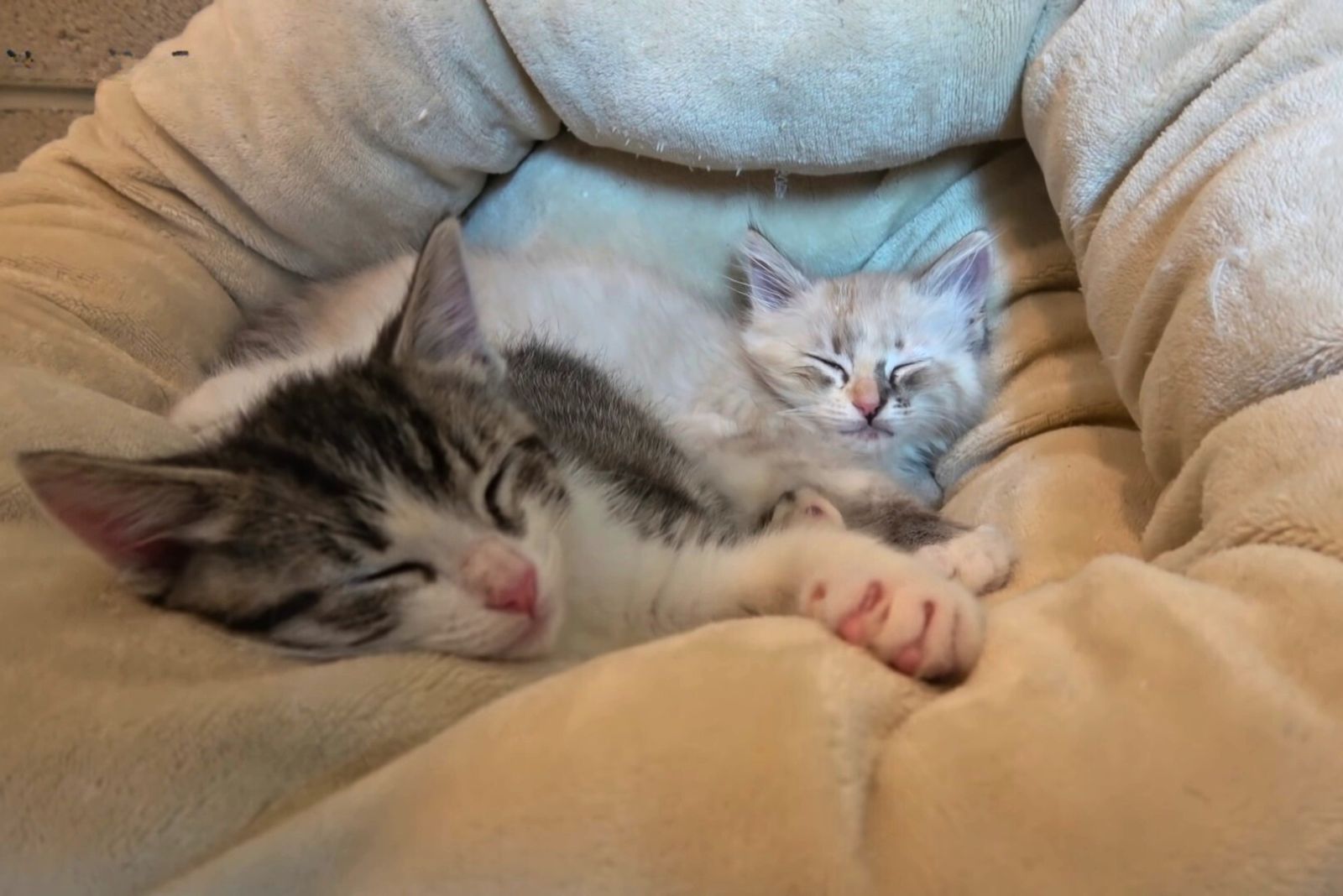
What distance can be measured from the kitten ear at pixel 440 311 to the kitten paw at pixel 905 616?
45cm

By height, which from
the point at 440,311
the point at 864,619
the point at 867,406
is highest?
the point at 440,311

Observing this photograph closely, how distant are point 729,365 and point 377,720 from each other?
101 cm

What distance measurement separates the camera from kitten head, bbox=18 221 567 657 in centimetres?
70

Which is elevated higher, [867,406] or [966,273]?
[966,273]

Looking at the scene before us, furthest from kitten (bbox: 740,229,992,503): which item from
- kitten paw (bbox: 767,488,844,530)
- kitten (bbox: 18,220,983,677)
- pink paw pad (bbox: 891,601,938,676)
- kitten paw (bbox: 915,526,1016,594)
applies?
pink paw pad (bbox: 891,601,938,676)

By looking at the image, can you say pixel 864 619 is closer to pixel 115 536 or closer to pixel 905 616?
pixel 905 616

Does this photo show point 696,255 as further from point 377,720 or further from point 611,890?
point 611,890

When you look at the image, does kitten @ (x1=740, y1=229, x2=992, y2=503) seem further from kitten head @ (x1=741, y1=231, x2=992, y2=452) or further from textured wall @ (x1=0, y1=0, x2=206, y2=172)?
textured wall @ (x1=0, y1=0, x2=206, y2=172)

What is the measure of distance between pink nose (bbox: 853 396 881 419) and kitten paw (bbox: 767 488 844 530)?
9.6 inches

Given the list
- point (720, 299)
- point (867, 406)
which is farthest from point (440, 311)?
point (720, 299)

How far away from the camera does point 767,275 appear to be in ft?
5.20

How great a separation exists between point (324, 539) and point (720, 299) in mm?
1110

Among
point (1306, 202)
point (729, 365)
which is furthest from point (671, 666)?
point (729, 365)

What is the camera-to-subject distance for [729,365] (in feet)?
5.12
